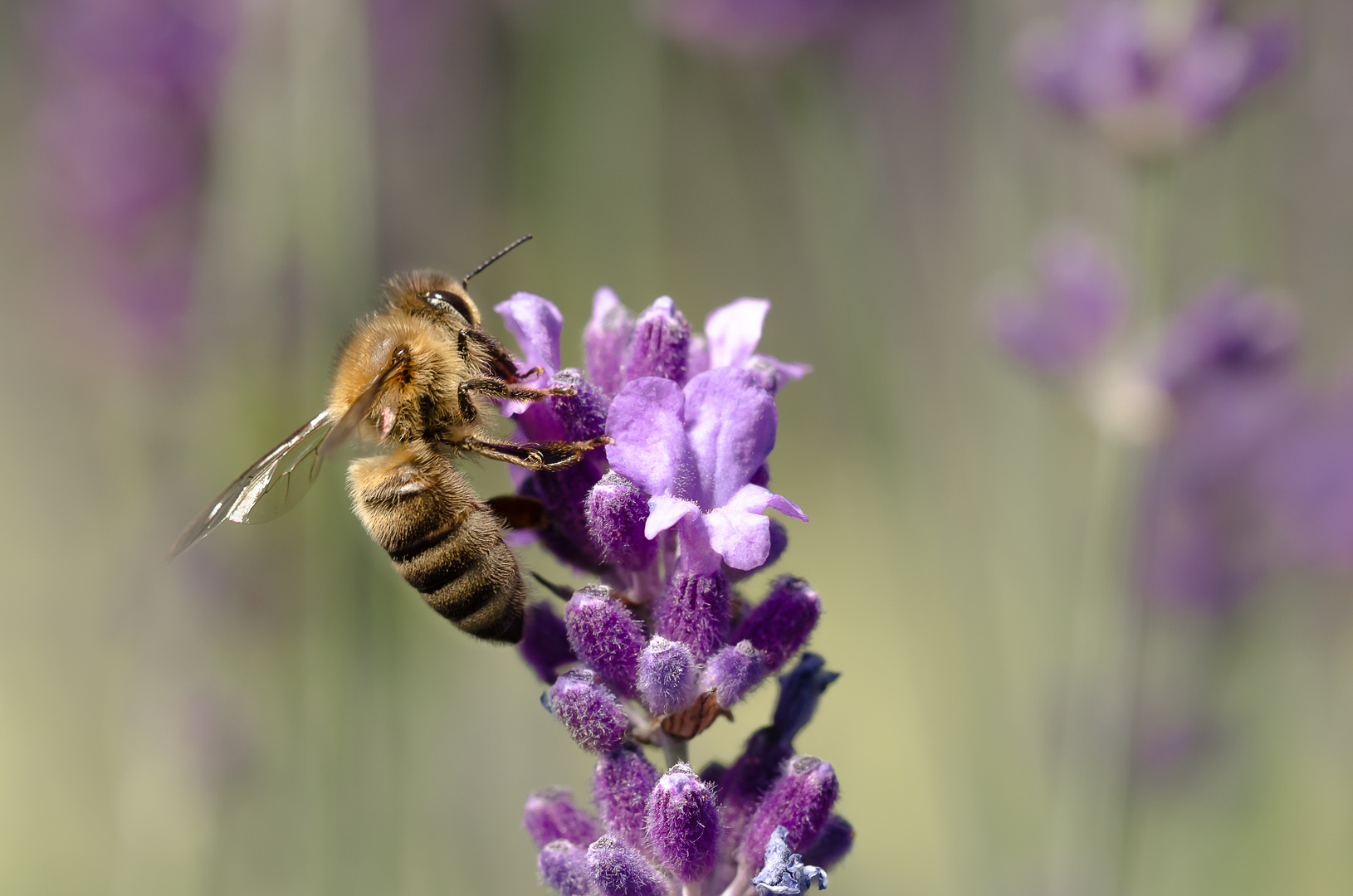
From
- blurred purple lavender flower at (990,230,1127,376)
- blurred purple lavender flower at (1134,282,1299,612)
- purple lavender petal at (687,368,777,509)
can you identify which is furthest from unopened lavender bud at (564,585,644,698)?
blurred purple lavender flower at (1134,282,1299,612)

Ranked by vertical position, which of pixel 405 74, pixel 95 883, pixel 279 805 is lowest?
pixel 95 883

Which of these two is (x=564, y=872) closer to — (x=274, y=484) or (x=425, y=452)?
(x=425, y=452)

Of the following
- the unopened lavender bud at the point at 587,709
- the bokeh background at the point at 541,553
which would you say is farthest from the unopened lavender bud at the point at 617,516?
the bokeh background at the point at 541,553

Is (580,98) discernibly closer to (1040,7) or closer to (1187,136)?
(1040,7)

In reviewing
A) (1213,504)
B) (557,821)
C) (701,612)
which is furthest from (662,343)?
(1213,504)

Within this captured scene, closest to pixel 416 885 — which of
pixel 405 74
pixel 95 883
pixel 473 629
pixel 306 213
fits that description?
pixel 95 883
